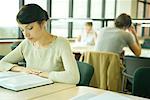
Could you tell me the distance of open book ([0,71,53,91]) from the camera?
5.41ft

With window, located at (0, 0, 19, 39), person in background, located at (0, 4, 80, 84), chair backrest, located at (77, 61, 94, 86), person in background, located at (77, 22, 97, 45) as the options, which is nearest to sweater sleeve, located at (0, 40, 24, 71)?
person in background, located at (0, 4, 80, 84)

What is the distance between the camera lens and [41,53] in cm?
213

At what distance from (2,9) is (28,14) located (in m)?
3.74

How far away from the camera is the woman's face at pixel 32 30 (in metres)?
1.94

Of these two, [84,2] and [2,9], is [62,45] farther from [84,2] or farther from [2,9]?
[84,2]

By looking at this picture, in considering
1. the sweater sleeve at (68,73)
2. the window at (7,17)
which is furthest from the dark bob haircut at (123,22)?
the window at (7,17)

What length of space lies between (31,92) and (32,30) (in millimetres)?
543

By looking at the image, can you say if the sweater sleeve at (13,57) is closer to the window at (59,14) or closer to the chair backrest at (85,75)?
the chair backrest at (85,75)

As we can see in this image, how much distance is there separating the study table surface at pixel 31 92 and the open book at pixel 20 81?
34 millimetres

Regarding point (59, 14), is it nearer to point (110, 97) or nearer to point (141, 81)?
point (141, 81)

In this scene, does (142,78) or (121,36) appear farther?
(121,36)

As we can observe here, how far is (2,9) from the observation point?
541 cm

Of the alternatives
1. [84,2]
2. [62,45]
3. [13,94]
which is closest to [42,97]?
[13,94]

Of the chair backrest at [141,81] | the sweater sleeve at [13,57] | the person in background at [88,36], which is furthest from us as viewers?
the person in background at [88,36]
